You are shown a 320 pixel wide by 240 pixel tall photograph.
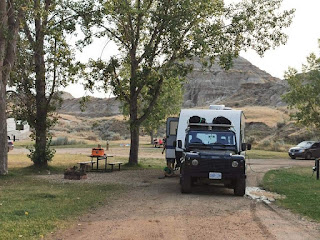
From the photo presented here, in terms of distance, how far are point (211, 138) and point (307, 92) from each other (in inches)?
983

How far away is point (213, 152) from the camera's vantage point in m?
13.1

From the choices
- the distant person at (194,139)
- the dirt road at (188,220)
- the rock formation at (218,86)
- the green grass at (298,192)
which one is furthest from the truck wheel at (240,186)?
the rock formation at (218,86)

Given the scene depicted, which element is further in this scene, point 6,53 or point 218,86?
point 218,86

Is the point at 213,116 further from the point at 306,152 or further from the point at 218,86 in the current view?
the point at 218,86

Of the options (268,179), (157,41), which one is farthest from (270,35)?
(268,179)

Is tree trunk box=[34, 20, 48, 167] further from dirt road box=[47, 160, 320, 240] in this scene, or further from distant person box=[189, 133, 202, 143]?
dirt road box=[47, 160, 320, 240]

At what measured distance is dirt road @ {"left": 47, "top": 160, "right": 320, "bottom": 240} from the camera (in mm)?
7560

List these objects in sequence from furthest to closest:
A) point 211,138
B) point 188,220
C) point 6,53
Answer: point 6,53 → point 211,138 → point 188,220

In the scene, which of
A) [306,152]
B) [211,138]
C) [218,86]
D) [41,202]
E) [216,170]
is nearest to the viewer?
[41,202]

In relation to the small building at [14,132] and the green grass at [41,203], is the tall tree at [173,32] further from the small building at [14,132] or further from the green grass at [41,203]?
the small building at [14,132]

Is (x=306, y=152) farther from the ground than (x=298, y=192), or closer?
farther from the ground

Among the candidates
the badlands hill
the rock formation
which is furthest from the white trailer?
the rock formation

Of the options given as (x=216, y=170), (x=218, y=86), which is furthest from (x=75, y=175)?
(x=218, y=86)

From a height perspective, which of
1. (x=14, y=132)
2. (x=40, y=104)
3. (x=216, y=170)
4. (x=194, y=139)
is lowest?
(x=216, y=170)
